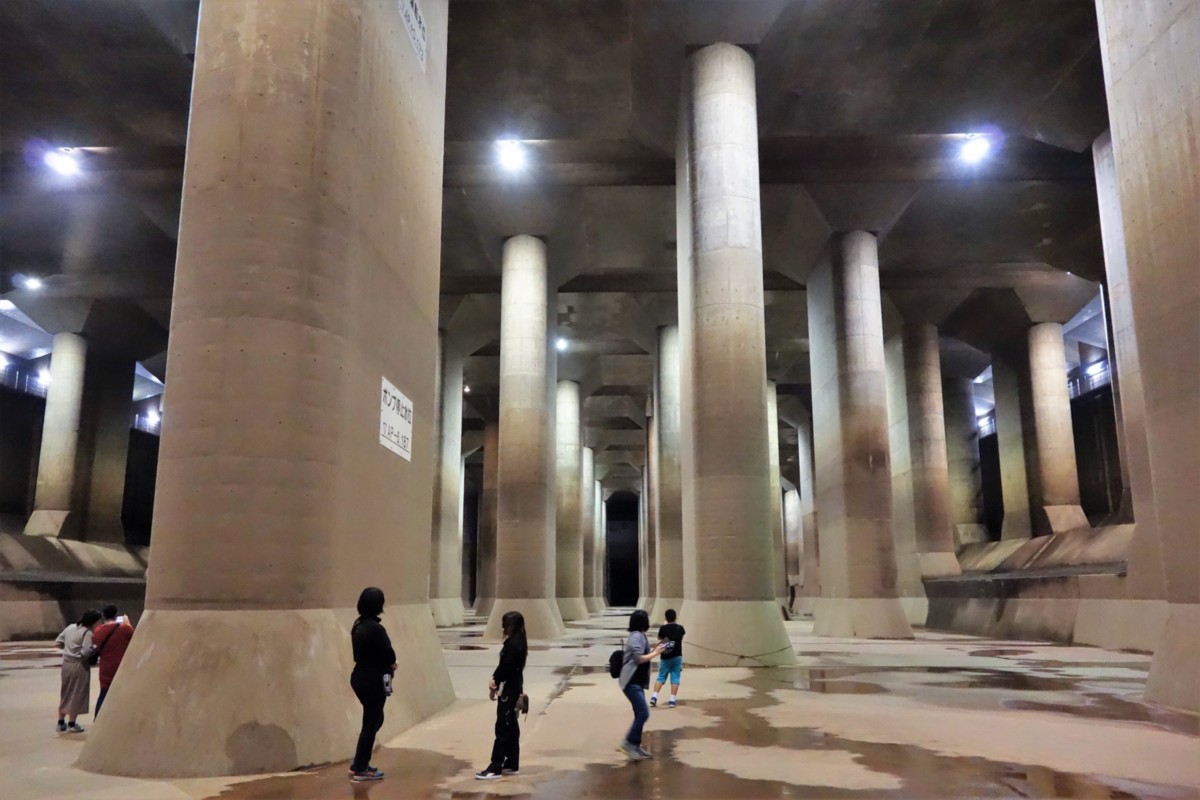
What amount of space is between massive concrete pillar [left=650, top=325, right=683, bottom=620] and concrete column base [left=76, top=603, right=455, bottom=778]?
26179 mm

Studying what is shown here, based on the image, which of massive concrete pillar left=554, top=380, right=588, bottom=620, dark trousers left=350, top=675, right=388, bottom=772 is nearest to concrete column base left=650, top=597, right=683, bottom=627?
massive concrete pillar left=554, top=380, right=588, bottom=620

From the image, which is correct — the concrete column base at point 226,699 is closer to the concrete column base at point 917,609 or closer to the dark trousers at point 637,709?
the dark trousers at point 637,709

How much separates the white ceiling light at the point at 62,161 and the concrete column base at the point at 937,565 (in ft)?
92.1

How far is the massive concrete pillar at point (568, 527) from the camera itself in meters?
35.6

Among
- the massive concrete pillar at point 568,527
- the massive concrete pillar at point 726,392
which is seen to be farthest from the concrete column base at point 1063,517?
the massive concrete pillar at point 726,392

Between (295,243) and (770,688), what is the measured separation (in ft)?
26.6

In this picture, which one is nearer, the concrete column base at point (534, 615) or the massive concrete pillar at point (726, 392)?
the massive concrete pillar at point (726, 392)

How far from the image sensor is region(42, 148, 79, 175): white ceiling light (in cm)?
2033

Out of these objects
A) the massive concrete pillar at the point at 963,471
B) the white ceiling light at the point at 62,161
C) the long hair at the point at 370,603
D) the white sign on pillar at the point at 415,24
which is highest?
the white ceiling light at the point at 62,161

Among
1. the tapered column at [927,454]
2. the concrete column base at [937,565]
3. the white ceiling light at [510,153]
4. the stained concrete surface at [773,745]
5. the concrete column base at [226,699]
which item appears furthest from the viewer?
the tapered column at [927,454]

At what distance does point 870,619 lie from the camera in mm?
22109

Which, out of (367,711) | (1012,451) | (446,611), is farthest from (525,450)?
(1012,451)

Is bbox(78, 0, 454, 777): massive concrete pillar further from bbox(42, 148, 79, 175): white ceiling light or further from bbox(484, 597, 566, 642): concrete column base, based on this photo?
bbox(42, 148, 79, 175): white ceiling light

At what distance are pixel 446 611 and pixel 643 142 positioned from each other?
1858cm
